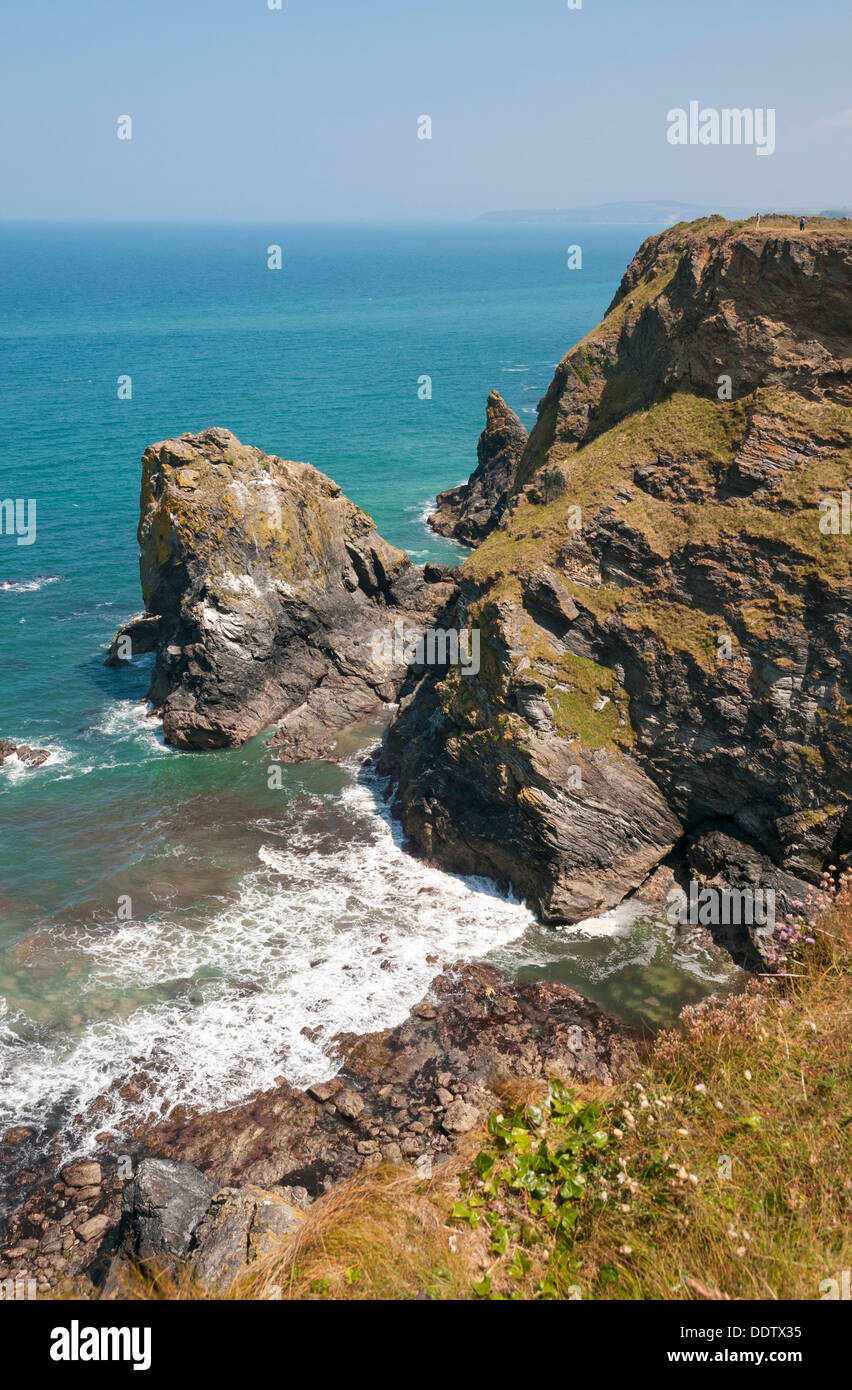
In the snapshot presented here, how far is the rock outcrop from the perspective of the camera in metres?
66.3

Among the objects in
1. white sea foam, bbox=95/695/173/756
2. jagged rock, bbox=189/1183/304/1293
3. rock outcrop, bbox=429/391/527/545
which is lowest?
jagged rock, bbox=189/1183/304/1293

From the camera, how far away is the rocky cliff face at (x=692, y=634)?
28.0 metres

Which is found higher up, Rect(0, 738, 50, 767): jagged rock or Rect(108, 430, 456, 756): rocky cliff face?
Rect(108, 430, 456, 756): rocky cliff face

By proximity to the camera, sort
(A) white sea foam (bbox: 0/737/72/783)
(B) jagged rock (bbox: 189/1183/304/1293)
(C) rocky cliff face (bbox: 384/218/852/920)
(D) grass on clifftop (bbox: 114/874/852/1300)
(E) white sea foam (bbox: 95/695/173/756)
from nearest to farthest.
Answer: (D) grass on clifftop (bbox: 114/874/852/1300) < (B) jagged rock (bbox: 189/1183/304/1293) < (C) rocky cliff face (bbox: 384/218/852/920) < (A) white sea foam (bbox: 0/737/72/783) < (E) white sea foam (bbox: 95/695/173/756)

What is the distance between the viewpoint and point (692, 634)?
3005 centimetres

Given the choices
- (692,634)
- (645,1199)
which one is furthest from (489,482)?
(645,1199)

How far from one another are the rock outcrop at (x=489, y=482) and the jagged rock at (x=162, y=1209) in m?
51.3

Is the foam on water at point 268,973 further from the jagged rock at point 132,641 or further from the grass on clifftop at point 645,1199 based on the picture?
the jagged rock at point 132,641

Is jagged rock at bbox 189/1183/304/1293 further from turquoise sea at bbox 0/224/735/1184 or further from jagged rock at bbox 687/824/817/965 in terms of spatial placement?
jagged rock at bbox 687/824/817/965

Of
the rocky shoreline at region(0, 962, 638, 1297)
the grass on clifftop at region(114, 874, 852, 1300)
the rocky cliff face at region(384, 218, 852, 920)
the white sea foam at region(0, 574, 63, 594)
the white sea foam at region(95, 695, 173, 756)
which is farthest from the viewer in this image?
the white sea foam at region(0, 574, 63, 594)

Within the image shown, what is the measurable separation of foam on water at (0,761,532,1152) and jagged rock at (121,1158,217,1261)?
13.9 ft

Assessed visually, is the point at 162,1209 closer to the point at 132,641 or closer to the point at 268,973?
the point at 268,973

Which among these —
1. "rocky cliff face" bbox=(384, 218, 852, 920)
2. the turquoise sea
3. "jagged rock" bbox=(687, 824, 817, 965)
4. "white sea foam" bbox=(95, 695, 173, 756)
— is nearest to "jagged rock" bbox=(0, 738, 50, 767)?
the turquoise sea
